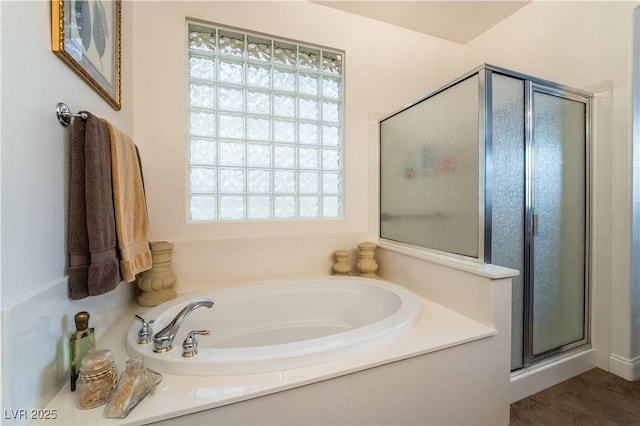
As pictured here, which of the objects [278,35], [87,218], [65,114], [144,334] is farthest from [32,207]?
[278,35]

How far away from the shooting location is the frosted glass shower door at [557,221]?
63.2 inches

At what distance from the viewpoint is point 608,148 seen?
5.62ft

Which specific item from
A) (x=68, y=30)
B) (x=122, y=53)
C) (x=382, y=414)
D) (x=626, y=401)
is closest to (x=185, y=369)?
(x=382, y=414)

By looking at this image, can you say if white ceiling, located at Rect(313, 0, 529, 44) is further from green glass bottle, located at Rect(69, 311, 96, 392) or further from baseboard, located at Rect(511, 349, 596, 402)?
baseboard, located at Rect(511, 349, 596, 402)

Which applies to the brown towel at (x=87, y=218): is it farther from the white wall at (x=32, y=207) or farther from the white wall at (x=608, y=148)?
the white wall at (x=608, y=148)

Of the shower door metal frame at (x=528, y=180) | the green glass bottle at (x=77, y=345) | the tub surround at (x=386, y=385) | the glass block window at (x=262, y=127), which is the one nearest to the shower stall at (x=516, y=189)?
the shower door metal frame at (x=528, y=180)

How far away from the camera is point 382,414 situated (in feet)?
3.32

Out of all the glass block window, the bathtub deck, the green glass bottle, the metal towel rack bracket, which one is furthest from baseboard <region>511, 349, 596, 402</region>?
the metal towel rack bracket

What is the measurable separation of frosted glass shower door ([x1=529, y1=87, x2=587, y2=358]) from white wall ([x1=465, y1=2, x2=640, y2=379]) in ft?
0.26

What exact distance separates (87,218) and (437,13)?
2758mm

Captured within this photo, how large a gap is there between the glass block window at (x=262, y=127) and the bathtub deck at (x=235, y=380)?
3.55 feet

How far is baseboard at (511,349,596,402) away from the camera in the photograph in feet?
4.91

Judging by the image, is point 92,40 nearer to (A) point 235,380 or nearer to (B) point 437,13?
(A) point 235,380

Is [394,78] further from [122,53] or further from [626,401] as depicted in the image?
[626,401]
